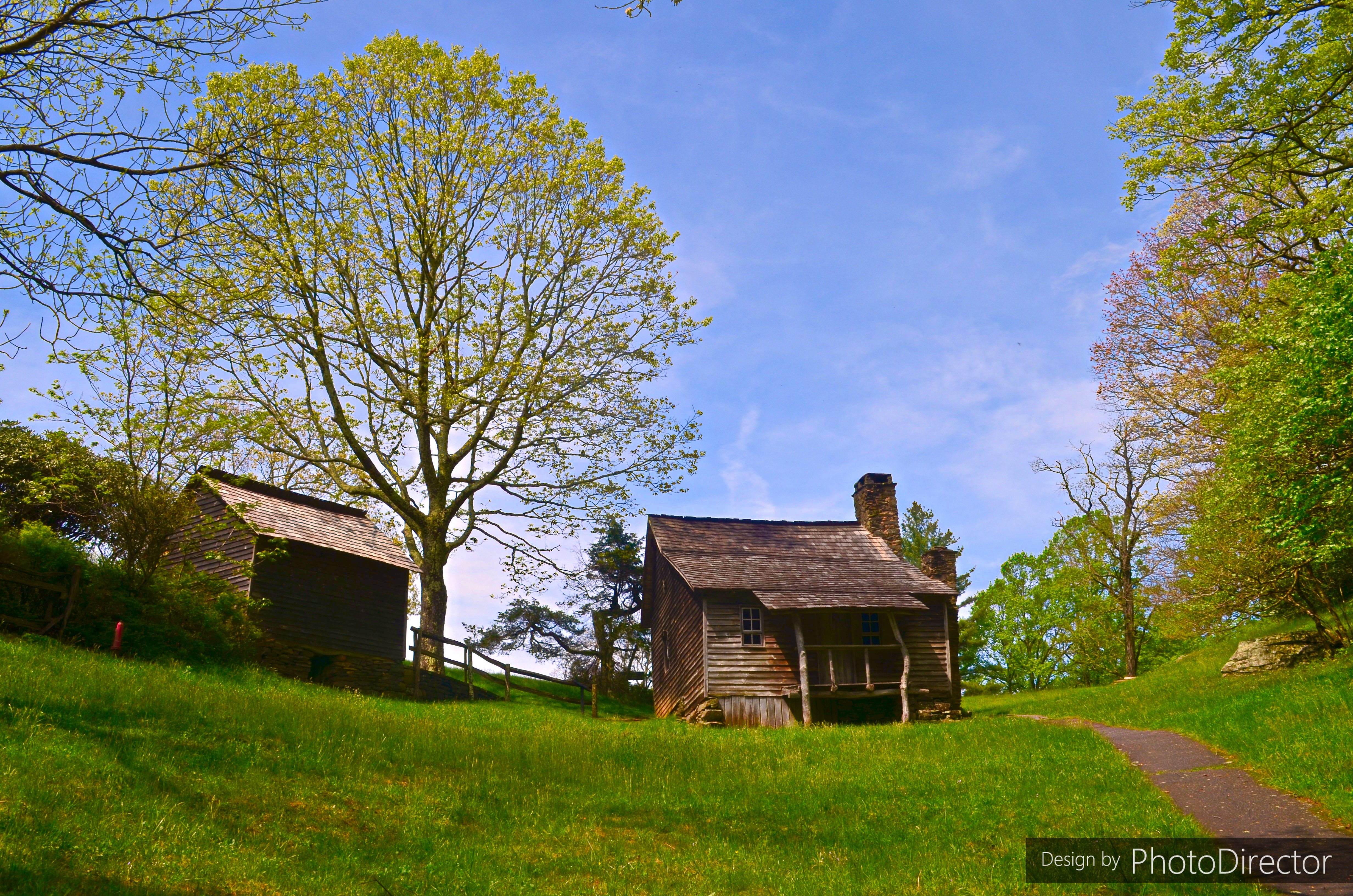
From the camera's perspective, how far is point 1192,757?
1664 centimetres

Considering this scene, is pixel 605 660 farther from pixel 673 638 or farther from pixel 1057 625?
pixel 1057 625

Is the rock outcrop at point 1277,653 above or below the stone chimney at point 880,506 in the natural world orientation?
below

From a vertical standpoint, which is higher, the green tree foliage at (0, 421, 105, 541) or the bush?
the green tree foliage at (0, 421, 105, 541)

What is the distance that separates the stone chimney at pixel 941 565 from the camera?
107ft

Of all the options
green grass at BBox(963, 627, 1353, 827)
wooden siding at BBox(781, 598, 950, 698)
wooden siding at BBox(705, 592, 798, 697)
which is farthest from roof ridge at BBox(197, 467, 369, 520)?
green grass at BBox(963, 627, 1353, 827)

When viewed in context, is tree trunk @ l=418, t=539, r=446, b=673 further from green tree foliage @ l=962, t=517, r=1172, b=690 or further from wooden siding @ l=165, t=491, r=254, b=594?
green tree foliage @ l=962, t=517, r=1172, b=690

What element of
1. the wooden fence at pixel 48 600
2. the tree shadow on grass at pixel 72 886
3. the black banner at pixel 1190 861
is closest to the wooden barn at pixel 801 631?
the wooden fence at pixel 48 600

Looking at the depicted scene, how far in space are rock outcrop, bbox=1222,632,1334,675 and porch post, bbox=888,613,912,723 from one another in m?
8.62

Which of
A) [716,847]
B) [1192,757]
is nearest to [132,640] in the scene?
[716,847]

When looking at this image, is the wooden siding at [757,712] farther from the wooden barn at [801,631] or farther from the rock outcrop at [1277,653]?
the rock outcrop at [1277,653]

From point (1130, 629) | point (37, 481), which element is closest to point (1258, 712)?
point (1130, 629)

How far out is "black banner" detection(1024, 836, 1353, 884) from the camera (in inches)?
380

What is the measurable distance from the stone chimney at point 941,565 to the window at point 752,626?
7139mm

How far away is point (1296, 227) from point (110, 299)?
82.1ft
